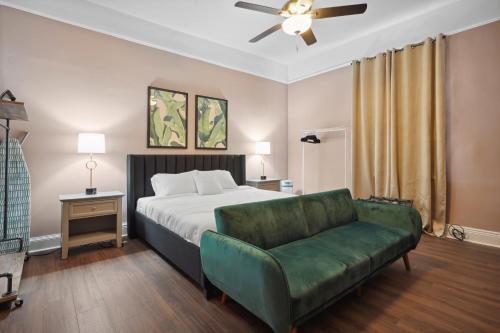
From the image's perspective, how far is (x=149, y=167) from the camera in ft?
12.0

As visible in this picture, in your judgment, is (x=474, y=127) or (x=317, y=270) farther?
(x=474, y=127)

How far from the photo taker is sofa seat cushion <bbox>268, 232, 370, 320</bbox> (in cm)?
141

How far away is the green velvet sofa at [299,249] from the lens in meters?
1.35

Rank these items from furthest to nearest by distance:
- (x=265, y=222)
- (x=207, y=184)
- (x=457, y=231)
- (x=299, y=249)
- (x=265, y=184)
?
(x=265, y=184) → (x=207, y=184) → (x=457, y=231) → (x=265, y=222) → (x=299, y=249)

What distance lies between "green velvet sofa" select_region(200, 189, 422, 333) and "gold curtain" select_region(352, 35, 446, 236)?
1356 millimetres

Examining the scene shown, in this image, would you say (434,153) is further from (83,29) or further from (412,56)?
(83,29)

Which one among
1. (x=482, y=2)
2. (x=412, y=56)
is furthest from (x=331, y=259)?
(x=482, y=2)

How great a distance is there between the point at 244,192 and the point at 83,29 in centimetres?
302

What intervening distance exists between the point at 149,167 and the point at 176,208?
1.24 metres

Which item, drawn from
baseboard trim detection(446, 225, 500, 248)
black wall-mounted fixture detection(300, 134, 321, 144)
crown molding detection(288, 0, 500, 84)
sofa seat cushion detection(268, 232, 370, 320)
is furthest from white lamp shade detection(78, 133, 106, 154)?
baseboard trim detection(446, 225, 500, 248)

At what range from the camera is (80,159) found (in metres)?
3.25

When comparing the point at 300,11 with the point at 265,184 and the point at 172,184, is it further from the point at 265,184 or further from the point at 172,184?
the point at 265,184

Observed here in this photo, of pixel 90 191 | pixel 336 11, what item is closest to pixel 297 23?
pixel 336 11

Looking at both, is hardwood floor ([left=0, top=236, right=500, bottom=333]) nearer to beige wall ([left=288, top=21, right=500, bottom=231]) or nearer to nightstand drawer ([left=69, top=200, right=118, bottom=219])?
nightstand drawer ([left=69, top=200, right=118, bottom=219])
